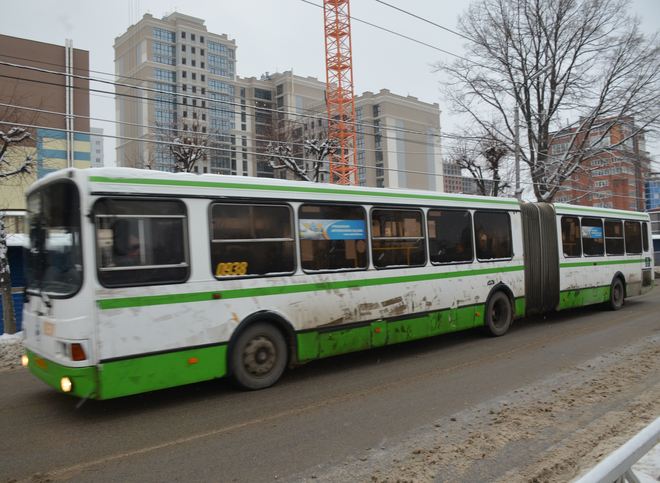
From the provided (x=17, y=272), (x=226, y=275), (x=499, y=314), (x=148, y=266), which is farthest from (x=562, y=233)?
(x=17, y=272)

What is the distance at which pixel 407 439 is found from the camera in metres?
4.88

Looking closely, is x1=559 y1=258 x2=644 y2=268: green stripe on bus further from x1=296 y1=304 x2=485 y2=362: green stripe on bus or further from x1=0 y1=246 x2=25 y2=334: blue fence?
x1=0 y1=246 x2=25 y2=334: blue fence

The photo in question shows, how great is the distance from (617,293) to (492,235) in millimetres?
6343

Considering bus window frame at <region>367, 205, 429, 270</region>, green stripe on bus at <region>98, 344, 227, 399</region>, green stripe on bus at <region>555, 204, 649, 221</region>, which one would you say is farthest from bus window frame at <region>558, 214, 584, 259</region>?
green stripe on bus at <region>98, 344, 227, 399</region>

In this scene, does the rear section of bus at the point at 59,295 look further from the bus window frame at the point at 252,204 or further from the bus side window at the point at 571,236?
the bus side window at the point at 571,236

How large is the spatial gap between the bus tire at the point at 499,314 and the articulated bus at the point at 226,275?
0.72 feet

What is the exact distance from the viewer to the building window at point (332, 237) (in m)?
7.22

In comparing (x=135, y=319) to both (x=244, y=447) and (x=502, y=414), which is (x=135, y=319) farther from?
(x=502, y=414)

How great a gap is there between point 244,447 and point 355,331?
3.17m

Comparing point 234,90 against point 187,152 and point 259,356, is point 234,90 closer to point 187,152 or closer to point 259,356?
point 187,152

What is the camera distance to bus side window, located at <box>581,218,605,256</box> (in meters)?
12.9

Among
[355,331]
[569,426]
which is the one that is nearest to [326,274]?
[355,331]

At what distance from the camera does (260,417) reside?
5.60m

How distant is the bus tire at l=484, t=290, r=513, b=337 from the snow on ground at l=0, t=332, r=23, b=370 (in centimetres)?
864
